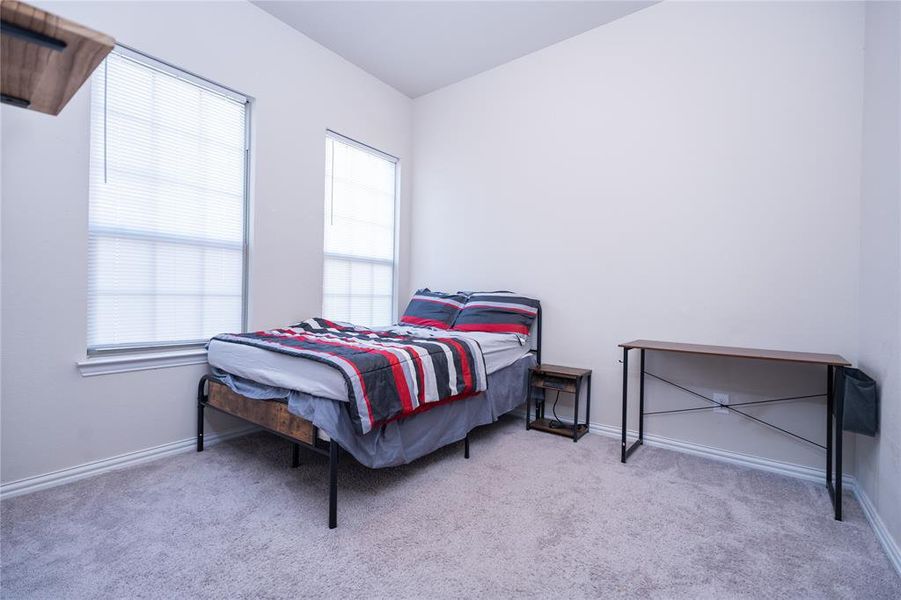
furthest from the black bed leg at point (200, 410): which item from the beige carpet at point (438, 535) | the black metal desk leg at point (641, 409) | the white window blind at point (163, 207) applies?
the black metal desk leg at point (641, 409)

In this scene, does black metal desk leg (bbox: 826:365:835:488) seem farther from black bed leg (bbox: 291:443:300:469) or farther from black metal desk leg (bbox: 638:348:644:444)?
black bed leg (bbox: 291:443:300:469)

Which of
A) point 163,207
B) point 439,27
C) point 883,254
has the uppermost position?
point 439,27

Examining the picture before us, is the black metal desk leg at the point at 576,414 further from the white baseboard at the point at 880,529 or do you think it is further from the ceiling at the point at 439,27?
the ceiling at the point at 439,27

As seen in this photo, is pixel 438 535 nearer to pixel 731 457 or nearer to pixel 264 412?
pixel 264 412

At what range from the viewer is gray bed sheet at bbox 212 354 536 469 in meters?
1.73

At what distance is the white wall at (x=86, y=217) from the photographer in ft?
6.32

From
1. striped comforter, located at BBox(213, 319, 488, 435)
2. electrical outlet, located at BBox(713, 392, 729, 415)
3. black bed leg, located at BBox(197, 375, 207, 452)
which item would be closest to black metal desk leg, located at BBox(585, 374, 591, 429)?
electrical outlet, located at BBox(713, 392, 729, 415)

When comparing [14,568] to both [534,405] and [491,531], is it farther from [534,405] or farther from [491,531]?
[534,405]

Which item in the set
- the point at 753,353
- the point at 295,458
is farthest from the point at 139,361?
the point at 753,353

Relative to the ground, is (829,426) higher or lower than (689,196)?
lower

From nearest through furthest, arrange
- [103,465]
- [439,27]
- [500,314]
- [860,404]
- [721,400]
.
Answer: [860,404]
[103,465]
[721,400]
[439,27]
[500,314]

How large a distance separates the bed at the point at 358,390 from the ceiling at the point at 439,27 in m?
2.20

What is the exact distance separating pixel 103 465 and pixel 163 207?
4.81 ft

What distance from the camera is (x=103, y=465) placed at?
2.18 metres
